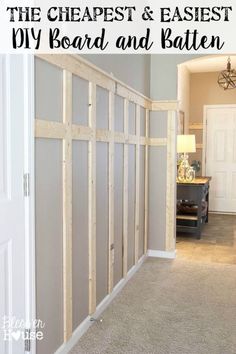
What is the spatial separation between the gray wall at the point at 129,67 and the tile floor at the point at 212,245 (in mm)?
2008

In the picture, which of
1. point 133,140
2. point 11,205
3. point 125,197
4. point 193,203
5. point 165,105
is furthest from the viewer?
point 193,203

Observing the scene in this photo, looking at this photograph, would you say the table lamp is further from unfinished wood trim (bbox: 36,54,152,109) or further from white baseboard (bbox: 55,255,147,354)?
white baseboard (bbox: 55,255,147,354)

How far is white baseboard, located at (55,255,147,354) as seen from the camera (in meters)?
2.41

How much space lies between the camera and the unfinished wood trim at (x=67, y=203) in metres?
2.30

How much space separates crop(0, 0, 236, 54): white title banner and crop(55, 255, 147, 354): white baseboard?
5.88 feet

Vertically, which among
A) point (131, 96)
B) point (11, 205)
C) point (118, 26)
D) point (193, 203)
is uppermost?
point (118, 26)

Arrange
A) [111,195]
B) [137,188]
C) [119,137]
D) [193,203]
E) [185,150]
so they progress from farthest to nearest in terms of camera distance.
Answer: [193,203] < [185,150] < [137,188] < [119,137] < [111,195]

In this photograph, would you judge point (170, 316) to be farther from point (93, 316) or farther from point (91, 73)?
point (91, 73)

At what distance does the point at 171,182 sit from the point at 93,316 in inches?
78.9

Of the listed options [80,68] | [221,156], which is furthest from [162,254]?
[221,156]

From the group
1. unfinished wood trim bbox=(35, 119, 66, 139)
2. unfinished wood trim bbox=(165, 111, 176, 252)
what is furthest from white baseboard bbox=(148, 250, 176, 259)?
unfinished wood trim bbox=(35, 119, 66, 139)

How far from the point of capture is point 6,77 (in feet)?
5.82

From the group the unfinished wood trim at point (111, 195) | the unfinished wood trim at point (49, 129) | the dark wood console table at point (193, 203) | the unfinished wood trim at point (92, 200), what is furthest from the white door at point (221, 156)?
the unfinished wood trim at point (49, 129)

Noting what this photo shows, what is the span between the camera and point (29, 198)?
195 centimetres
